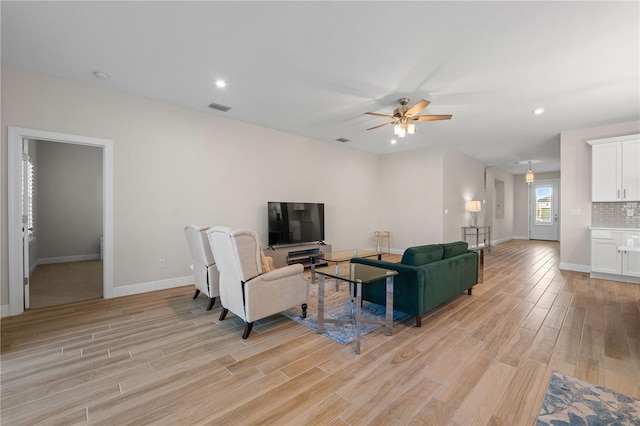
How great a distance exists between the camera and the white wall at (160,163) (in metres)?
3.24

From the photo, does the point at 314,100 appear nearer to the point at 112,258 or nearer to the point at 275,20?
the point at 275,20

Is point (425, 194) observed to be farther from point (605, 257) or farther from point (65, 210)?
point (65, 210)

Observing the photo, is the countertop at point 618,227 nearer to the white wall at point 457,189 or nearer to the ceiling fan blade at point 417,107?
the white wall at point 457,189

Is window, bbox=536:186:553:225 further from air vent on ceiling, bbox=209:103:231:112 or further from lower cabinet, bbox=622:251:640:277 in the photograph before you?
air vent on ceiling, bbox=209:103:231:112

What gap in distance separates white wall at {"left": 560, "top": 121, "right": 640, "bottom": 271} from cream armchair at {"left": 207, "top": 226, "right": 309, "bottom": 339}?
5.78 m

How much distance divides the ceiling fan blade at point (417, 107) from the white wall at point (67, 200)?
674cm

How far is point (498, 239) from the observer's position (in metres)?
10.1

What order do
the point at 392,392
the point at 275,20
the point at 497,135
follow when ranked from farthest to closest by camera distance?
the point at 497,135 → the point at 275,20 → the point at 392,392

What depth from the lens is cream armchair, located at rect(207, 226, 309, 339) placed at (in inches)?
98.1

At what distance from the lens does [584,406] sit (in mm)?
1676

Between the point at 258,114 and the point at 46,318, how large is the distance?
3806 mm

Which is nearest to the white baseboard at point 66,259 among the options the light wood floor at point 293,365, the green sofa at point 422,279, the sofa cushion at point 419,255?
the light wood floor at point 293,365

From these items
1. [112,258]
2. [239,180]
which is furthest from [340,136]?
[112,258]

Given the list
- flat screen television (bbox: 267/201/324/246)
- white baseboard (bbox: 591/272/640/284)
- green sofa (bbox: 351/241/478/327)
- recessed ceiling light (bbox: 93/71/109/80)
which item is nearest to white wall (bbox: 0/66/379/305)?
flat screen television (bbox: 267/201/324/246)
